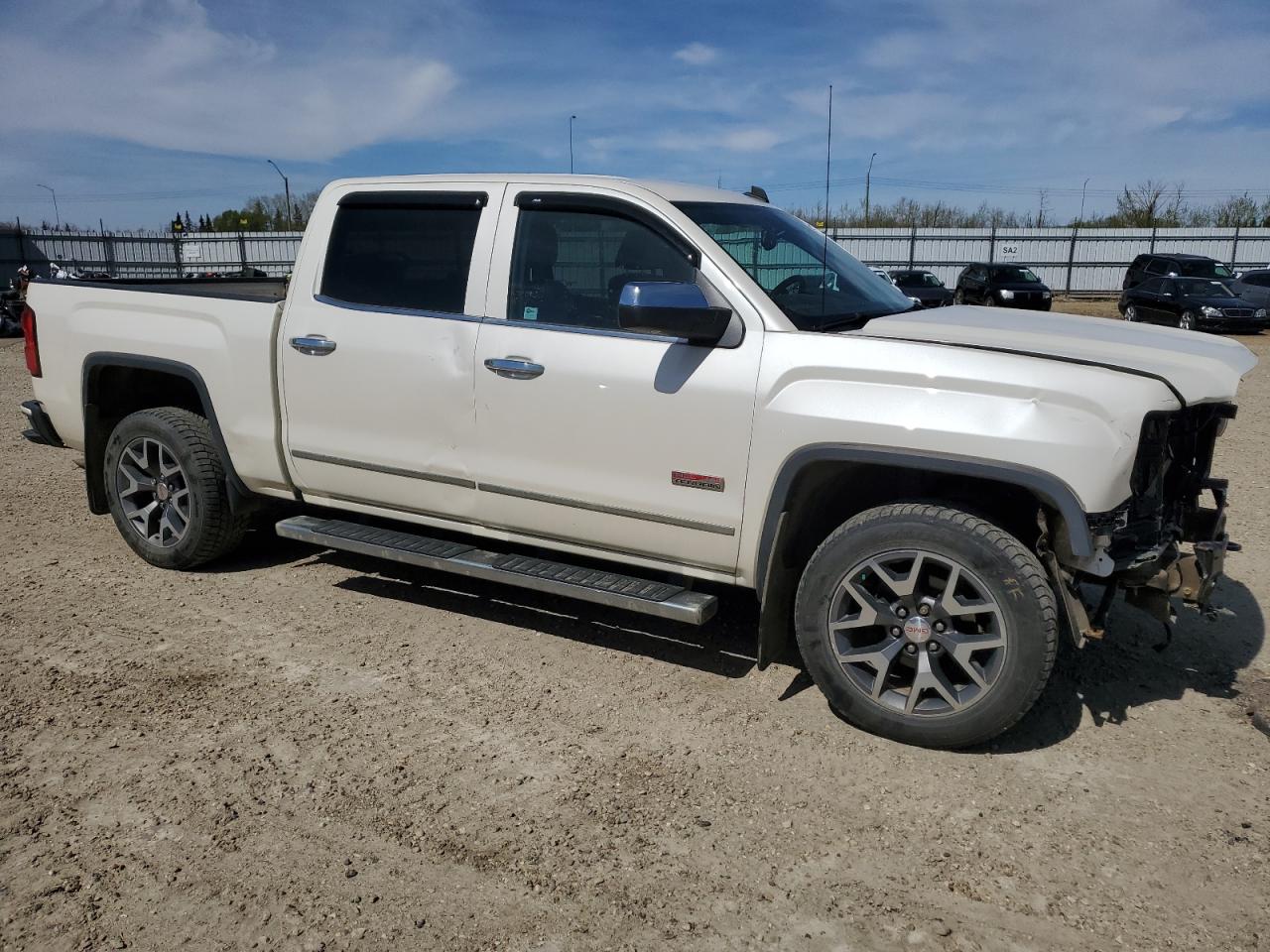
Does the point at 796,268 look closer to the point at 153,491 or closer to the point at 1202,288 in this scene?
the point at 153,491

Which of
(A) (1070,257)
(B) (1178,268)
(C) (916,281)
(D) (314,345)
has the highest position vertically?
(A) (1070,257)

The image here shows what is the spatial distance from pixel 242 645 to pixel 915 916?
3.19 m

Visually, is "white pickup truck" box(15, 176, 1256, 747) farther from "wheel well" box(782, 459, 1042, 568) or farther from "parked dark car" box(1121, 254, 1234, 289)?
"parked dark car" box(1121, 254, 1234, 289)

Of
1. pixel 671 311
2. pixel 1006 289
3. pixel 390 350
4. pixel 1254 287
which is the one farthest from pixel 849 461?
pixel 1006 289

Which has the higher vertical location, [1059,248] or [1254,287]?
[1059,248]

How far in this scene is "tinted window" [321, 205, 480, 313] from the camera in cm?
452

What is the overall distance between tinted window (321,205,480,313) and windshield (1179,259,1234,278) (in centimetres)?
2391

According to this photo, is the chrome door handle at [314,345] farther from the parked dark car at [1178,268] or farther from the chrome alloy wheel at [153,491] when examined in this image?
the parked dark car at [1178,268]

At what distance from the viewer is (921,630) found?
11.8 ft

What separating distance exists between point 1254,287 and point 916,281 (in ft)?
25.0

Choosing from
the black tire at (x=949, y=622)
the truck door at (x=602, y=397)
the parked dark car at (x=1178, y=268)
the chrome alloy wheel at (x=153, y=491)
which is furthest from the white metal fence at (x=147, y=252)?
the black tire at (x=949, y=622)

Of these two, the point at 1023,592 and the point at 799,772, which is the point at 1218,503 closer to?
the point at 1023,592

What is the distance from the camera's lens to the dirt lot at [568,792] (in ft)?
9.16

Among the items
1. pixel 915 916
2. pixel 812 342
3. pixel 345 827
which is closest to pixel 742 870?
pixel 915 916
